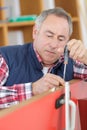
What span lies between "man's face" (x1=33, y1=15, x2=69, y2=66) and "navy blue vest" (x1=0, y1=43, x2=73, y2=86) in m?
0.05

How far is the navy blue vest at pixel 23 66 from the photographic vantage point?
4.21ft

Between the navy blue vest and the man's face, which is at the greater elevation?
the man's face

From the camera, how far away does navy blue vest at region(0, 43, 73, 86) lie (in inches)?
50.5

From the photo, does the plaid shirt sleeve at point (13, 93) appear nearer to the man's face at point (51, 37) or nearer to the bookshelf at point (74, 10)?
the man's face at point (51, 37)

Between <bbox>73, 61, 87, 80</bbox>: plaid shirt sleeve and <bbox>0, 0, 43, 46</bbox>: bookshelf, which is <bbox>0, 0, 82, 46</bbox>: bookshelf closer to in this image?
<bbox>0, 0, 43, 46</bbox>: bookshelf

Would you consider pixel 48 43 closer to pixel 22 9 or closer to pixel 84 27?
pixel 22 9

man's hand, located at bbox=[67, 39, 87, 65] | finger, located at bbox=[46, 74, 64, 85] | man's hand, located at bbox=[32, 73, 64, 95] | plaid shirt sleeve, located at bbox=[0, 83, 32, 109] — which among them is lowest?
plaid shirt sleeve, located at bbox=[0, 83, 32, 109]

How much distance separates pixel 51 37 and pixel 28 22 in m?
0.90

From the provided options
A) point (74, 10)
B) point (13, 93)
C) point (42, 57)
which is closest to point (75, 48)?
point (13, 93)

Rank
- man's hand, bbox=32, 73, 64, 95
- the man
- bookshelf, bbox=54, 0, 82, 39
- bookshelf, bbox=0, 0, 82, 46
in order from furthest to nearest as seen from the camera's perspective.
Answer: bookshelf, bbox=54, 0, 82, 39, bookshelf, bbox=0, 0, 82, 46, the man, man's hand, bbox=32, 73, 64, 95

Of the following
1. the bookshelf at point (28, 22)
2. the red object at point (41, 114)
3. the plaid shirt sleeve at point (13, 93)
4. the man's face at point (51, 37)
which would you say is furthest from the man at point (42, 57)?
the bookshelf at point (28, 22)

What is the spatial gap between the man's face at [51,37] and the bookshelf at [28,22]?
0.74 m

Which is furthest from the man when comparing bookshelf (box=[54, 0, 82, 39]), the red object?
bookshelf (box=[54, 0, 82, 39])

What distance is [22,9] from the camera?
2.34 m
